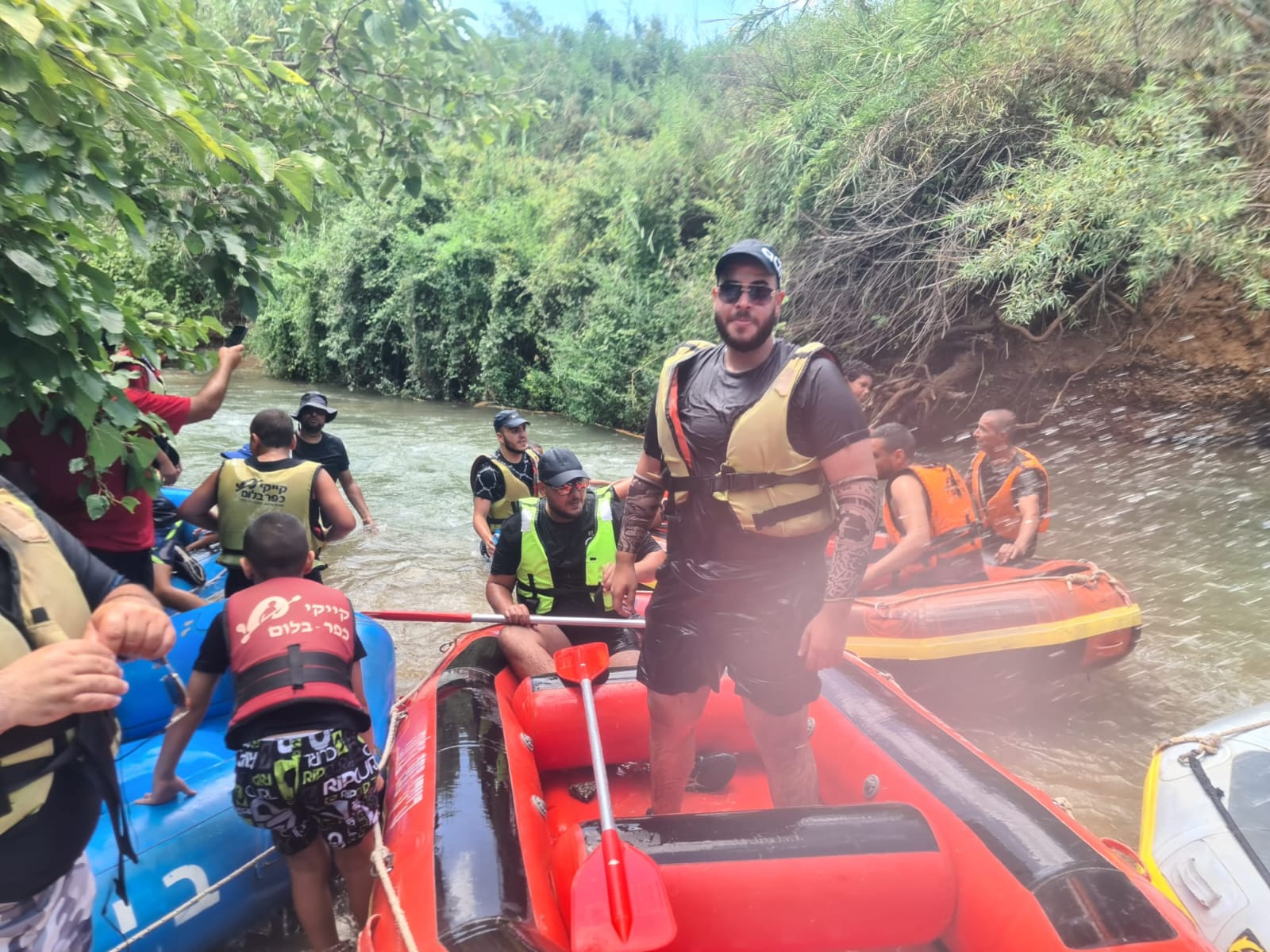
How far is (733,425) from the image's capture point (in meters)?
2.36

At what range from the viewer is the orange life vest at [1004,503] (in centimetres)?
495

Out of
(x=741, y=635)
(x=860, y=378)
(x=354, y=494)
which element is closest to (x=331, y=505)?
(x=741, y=635)

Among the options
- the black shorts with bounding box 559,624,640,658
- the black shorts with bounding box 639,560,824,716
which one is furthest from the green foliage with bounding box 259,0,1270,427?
the black shorts with bounding box 639,560,824,716

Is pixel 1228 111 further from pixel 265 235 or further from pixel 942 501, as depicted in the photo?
pixel 265 235

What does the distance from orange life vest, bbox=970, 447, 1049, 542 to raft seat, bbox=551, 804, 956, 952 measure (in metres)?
3.13

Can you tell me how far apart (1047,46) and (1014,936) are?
30.1 ft

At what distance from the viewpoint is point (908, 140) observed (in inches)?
375

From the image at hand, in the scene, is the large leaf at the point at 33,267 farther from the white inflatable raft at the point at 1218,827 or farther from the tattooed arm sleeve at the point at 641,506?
the white inflatable raft at the point at 1218,827

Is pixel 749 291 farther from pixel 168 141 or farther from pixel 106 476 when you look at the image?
pixel 106 476

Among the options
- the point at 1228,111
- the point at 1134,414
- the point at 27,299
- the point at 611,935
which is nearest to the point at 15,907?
the point at 611,935

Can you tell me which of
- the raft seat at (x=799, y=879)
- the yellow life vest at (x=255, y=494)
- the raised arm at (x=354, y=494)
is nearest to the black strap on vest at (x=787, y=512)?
the raft seat at (x=799, y=879)

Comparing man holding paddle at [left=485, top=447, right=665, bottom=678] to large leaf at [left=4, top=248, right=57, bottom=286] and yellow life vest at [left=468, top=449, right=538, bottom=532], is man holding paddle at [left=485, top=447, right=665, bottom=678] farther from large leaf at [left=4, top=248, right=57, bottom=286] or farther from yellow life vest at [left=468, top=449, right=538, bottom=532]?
large leaf at [left=4, top=248, right=57, bottom=286]

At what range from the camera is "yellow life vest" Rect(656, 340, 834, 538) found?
2.28 meters

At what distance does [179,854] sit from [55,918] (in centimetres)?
126
